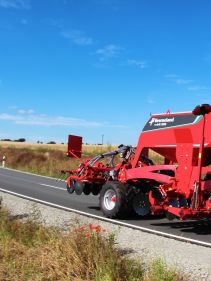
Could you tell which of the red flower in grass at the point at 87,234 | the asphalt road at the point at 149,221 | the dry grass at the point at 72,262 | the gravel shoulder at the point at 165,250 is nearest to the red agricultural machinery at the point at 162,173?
the asphalt road at the point at 149,221

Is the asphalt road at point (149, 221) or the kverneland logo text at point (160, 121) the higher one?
the kverneland logo text at point (160, 121)

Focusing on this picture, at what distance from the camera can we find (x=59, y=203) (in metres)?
15.0

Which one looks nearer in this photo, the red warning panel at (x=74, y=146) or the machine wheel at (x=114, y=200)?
the machine wheel at (x=114, y=200)

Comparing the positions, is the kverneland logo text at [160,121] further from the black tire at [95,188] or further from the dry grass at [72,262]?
the dry grass at [72,262]

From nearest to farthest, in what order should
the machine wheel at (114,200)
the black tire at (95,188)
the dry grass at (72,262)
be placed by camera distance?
the dry grass at (72,262) → the machine wheel at (114,200) → the black tire at (95,188)

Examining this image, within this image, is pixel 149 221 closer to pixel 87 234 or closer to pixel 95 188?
pixel 95 188

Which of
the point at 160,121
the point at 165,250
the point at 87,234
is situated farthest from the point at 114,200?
the point at 87,234

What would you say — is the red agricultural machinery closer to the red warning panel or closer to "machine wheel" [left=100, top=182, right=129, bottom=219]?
"machine wheel" [left=100, top=182, right=129, bottom=219]

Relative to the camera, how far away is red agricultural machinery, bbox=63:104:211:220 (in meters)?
10.2

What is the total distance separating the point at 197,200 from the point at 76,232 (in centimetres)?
360

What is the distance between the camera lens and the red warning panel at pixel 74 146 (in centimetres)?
1537

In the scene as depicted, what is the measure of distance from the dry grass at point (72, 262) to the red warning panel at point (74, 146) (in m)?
7.76

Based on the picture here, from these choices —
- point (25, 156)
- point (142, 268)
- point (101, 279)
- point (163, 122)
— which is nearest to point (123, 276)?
point (101, 279)

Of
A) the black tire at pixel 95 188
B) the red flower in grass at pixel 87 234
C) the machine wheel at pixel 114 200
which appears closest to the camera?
the red flower in grass at pixel 87 234
